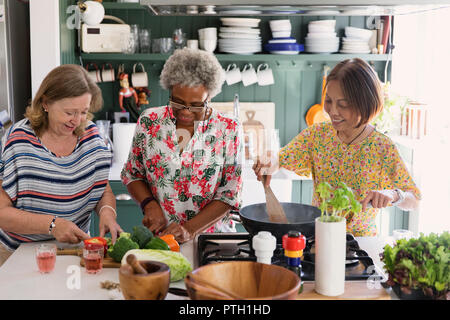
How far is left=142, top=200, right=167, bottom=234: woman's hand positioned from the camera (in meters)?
2.12

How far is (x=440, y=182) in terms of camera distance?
332 centimetres

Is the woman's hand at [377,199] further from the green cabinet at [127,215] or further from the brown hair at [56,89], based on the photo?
the green cabinet at [127,215]

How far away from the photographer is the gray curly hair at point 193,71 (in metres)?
2.07

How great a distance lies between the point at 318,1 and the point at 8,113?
7.24ft

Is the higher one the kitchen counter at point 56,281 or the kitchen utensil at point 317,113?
the kitchen utensil at point 317,113

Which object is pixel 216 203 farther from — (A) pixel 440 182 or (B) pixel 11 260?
(A) pixel 440 182

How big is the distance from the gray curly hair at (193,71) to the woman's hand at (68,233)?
0.64 m

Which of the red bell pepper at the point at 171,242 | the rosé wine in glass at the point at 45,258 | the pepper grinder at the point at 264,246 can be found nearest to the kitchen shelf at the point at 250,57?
the red bell pepper at the point at 171,242

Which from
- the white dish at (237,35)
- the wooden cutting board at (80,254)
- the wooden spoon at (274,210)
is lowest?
the wooden cutting board at (80,254)

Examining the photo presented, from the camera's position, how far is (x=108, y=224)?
2000mm

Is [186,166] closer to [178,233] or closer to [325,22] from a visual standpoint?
[178,233]

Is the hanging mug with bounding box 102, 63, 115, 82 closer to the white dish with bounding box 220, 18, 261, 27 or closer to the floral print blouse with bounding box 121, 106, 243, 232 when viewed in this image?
the white dish with bounding box 220, 18, 261, 27

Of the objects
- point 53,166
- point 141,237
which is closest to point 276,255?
point 141,237

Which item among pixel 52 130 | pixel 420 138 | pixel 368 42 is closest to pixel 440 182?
pixel 420 138
